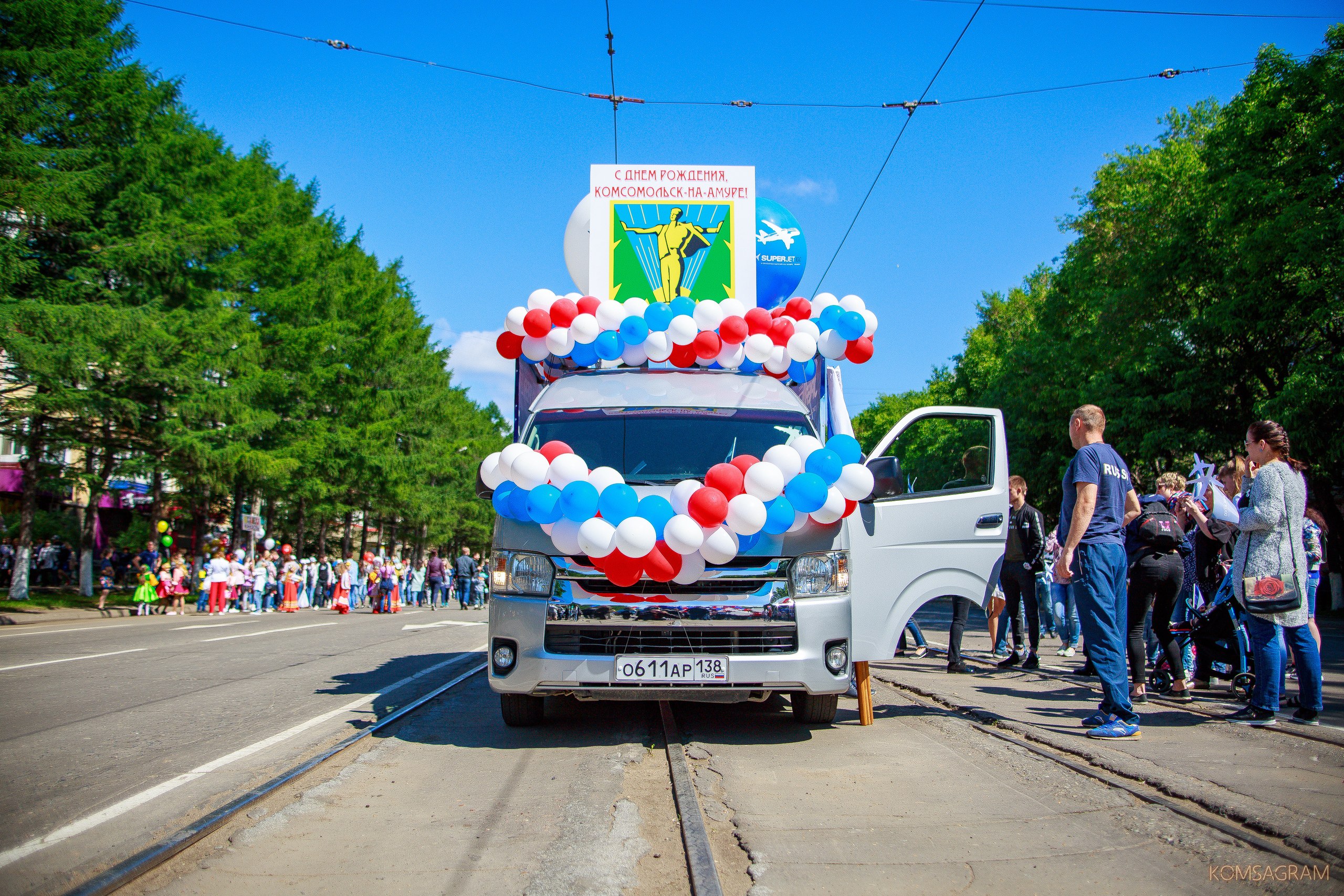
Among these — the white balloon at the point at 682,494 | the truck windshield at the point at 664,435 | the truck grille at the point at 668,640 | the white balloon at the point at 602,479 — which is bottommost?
the truck grille at the point at 668,640

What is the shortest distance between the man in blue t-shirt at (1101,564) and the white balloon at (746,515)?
1948mm

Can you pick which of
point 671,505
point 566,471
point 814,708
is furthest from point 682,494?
point 814,708

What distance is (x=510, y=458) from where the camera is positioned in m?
5.34

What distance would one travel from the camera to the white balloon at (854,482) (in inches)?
212

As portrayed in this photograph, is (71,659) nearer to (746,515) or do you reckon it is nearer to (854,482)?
(746,515)

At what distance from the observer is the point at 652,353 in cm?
698

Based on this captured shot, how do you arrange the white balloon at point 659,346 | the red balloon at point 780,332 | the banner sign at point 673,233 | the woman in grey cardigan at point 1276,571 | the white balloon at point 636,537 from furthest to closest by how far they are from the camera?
1. the banner sign at point 673,233
2. the red balloon at point 780,332
3. the white balloon at point 659,346
4. the woman in grey cardigan at point 1276,571
5. the white balloon at point 636,537

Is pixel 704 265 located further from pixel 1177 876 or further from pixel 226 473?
pixel 226 473

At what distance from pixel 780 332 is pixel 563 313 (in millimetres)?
1682

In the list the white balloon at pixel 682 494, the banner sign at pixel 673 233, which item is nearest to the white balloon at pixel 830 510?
the white balloon at pixel 682 494

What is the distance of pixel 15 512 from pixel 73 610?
2076cm

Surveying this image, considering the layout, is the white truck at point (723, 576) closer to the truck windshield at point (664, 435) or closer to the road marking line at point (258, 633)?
the truck windshield at point (664, 435)

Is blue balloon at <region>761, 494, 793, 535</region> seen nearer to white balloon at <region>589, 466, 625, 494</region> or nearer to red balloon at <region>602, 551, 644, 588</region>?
red balloon at <region>602, 551, 644, 588</region>

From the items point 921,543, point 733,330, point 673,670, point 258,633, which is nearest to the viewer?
point 673,670
